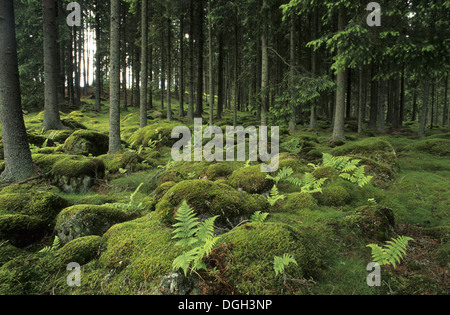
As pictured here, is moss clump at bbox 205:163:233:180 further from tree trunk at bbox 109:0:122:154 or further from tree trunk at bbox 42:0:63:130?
tree trunk at bbox 42:0:63:130

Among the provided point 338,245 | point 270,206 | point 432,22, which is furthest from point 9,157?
point 432,22

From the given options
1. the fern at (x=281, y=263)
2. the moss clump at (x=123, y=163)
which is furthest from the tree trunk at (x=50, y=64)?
the fern at (x=281, y=263)

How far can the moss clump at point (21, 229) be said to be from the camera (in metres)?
3.28

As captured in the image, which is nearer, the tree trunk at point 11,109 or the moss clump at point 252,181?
the tree trunk at point 11,109

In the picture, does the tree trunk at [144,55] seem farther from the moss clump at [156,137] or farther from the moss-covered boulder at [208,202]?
the moss-covered boulder at [208,202]

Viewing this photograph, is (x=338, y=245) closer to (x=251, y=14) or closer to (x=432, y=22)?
(x=432, y=22)

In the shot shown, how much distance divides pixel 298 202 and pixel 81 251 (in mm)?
3902

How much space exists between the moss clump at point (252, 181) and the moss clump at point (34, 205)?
3.73 m

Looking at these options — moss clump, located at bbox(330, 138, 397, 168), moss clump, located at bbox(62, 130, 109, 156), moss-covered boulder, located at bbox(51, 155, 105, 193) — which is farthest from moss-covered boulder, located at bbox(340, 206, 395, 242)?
moss clump, located at bbox(62, 130, 109, 156)

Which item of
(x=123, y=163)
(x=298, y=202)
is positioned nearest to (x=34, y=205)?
(x=123, y=163)

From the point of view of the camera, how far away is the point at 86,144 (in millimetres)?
8914

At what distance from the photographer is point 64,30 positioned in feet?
64.4
